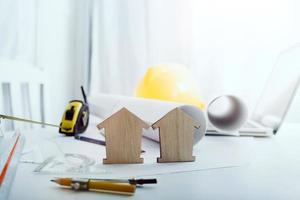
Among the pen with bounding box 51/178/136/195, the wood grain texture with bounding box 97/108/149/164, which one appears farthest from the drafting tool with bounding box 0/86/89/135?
the pen with bounding box 51/178/136/195

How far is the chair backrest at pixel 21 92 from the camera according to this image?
1.05 m

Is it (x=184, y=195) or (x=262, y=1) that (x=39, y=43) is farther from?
(x=184, y=195)

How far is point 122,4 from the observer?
4.97ft

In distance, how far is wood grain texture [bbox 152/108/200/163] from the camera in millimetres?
521

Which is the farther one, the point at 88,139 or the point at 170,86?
the point at 170,86

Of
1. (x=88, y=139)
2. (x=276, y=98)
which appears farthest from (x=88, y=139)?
(x=276, y=98)

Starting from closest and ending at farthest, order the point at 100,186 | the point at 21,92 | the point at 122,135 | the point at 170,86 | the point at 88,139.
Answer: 1. the point at 100,186
2. the point at 122,135
3. the point at 88,139
4. the point at 170,86
5. the point at 21,92

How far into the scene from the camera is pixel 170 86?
933 mm

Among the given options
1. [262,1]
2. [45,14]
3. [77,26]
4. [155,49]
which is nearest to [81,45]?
[77,26]

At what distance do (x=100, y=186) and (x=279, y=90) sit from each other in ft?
2.64

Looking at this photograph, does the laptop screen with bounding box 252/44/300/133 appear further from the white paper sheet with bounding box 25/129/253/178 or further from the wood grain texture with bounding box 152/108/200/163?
the wood grain texture with bounding box 152/108/200/163

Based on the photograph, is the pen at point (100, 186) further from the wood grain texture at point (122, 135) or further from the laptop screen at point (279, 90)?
the laptop screen at point (279, 90)

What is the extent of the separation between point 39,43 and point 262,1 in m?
1.03

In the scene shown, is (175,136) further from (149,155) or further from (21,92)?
(21,92)
